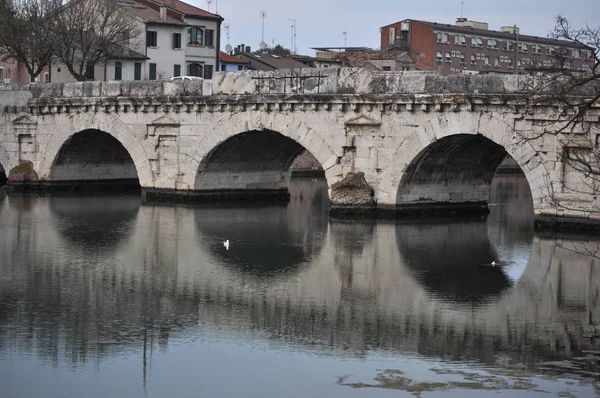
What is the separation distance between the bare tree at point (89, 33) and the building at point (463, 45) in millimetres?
22146

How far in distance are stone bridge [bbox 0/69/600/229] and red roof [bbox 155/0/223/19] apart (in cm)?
2143

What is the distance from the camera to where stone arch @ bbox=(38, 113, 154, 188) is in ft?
114

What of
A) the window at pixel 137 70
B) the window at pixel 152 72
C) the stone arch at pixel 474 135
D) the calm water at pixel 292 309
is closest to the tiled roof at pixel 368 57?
the window at pixel 152 72

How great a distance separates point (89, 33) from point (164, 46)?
26.2 feet

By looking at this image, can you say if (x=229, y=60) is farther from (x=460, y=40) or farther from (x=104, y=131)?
(x=104, y=131)

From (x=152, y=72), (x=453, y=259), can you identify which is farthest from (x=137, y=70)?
(x=453, y=259)

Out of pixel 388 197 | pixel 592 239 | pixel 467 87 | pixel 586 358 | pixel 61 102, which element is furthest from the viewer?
pixel 61 102

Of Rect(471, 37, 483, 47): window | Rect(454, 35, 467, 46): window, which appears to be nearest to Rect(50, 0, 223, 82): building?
Rect(454, 35, 467, 46): window

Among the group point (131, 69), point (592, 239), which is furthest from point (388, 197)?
point (131, 69)

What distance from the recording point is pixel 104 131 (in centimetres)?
3544

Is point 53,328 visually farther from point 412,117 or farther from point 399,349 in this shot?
point 412,117

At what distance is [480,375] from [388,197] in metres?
14.7

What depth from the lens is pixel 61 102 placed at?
119 ft

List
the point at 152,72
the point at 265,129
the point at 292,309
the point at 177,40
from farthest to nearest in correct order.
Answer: the point at 177,40
the point at 152,72
the point at 265,129
the point at 292,309
